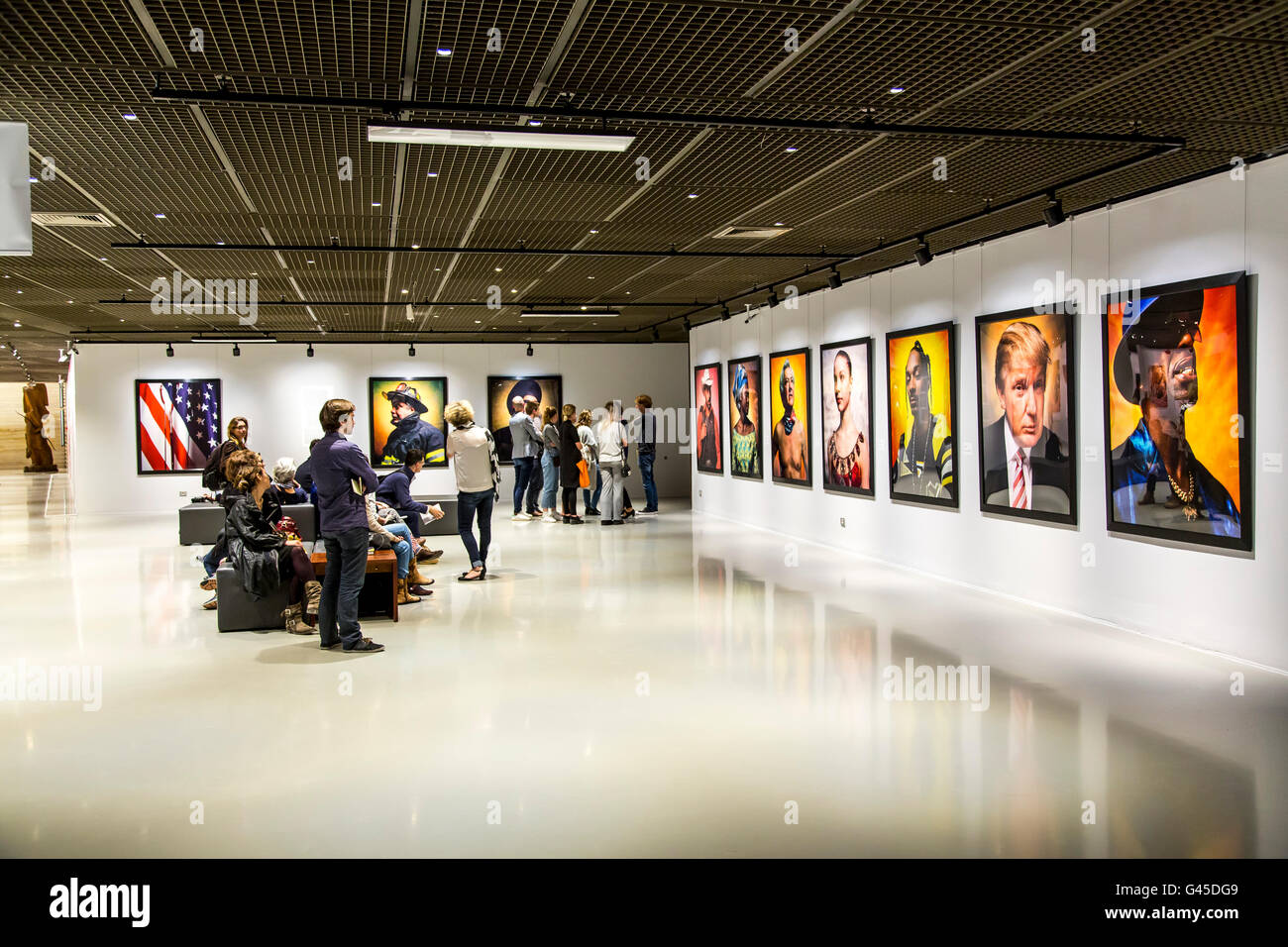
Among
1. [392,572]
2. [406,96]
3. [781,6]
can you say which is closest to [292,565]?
[392,572]

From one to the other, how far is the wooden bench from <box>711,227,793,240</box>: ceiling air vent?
13.6ft

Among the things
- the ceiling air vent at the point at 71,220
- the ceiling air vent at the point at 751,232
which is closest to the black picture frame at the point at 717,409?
the ceiling air vent at the point at 751,232

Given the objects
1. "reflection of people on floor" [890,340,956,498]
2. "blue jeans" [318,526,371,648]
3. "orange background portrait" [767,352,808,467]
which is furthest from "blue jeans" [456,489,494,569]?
"orange background portrait" [767,352,808,467]

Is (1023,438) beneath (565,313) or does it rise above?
beneath

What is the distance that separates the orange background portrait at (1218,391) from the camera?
6.31m

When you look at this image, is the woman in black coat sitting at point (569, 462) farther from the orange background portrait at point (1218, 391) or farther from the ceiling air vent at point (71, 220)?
the orange background portrait at point (1218, 391)

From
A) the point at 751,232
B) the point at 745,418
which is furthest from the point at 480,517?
the point at 745,418

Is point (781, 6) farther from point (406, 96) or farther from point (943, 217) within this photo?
point (943, 217)

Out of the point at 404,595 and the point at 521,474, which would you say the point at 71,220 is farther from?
the point at 521,474

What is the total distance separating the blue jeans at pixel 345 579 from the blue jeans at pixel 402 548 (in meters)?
1.51

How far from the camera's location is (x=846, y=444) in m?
11.9

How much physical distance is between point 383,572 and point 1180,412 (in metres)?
5.75

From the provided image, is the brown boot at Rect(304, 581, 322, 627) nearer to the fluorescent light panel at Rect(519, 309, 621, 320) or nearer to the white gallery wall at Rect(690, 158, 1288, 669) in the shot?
the white gallery wall at Rect(690, 158, 1288, 669)

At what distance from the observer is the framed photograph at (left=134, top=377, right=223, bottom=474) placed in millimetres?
19594
